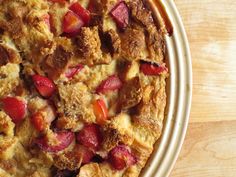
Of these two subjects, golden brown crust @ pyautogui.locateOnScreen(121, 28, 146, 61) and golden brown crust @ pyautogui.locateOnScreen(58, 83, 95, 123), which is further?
golden brown crust @ pyautogui.locateOnScreen(121, 28, 146, 61)

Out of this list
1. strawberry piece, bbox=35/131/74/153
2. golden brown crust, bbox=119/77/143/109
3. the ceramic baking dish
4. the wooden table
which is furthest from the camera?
the wooden table

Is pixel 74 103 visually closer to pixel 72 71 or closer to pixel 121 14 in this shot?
pixel 72 71

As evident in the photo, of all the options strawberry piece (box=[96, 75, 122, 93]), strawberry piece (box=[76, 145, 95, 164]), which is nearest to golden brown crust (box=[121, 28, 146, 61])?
strawberry piece (box=[96, 75, 122, 93])

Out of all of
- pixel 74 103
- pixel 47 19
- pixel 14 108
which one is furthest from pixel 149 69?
pixel 14 108

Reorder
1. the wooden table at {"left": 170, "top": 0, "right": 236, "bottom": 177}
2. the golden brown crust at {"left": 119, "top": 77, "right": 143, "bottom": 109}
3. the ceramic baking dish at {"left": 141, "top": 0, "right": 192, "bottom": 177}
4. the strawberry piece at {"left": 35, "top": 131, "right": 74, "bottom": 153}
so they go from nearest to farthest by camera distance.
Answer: the strawberry piece at {"left": 35, "top": 131, "right": 74, "bottom": 153} < the golden brown crust at {"left": 119, "top": 77, "right": 143, "bottom": 109} < the ceramic baking dish at {"left": 141, "top": 0, "right": 192, "bottom": 177} < the wooden table at {"left": 170, "top": 0, "right": 236, "bottom": 177}

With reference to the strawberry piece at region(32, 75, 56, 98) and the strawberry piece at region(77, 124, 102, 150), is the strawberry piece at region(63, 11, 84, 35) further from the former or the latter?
the strawberry piece at region(77, 124, 102, 150)

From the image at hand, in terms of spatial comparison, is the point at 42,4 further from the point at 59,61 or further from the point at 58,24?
the point at 59,61

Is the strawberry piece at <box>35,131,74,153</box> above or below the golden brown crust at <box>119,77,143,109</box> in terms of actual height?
below
